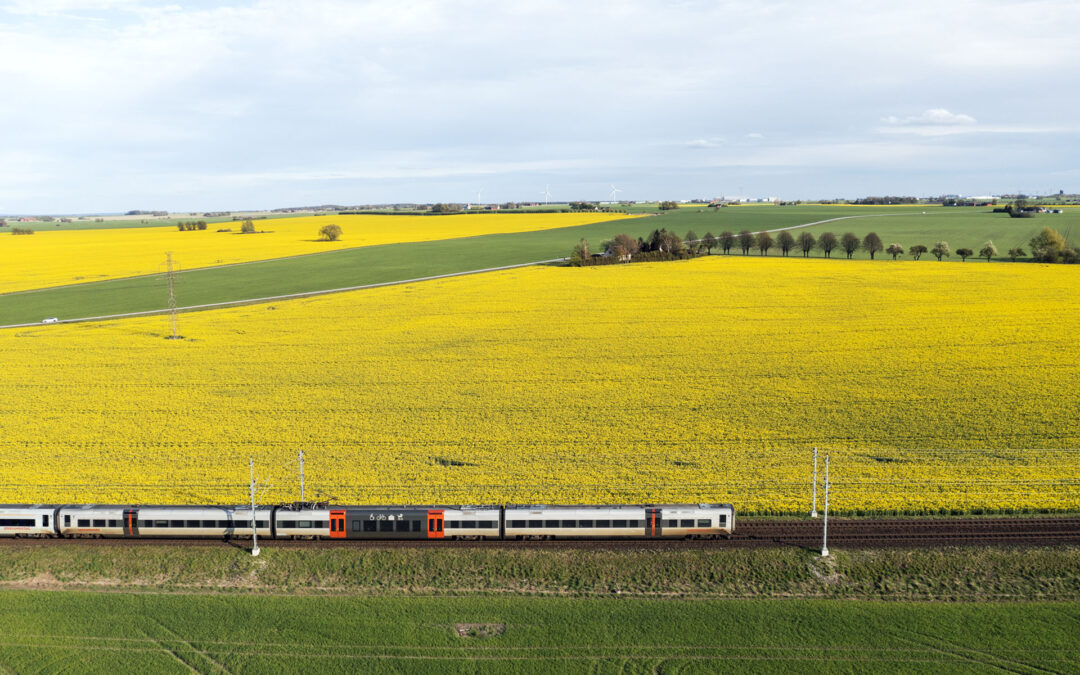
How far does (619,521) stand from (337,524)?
587 inches

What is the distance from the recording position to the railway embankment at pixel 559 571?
33.4 metres

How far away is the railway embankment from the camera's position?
33438 mm

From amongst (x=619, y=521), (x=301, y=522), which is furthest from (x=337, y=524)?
(x=619, y=521)

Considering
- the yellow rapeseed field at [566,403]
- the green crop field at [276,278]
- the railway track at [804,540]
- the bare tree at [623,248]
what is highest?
the bare tree at [623,248]

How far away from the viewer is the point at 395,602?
32406mm

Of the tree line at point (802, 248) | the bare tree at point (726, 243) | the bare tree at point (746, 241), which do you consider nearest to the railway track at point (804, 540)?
the tree line at point (802, 248)

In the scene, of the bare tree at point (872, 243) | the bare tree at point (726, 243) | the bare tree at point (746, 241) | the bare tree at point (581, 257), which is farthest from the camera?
the bare tree at point (726, 243)

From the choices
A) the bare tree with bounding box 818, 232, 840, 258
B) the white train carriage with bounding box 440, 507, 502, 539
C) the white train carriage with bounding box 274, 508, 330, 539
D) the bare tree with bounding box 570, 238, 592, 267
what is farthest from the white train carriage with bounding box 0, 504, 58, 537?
the bare tree with bounding box 818, 232, 840, 258

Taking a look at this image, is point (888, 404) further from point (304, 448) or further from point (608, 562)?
point (304, 448)

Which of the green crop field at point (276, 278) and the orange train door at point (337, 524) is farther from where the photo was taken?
the green crop field at point (276, 278)

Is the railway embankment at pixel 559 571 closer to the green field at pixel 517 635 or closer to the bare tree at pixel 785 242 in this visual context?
the green field at pixel 517 635

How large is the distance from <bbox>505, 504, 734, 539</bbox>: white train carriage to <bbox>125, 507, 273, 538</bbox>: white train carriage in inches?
531

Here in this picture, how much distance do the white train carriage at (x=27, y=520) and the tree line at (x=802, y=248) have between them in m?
120

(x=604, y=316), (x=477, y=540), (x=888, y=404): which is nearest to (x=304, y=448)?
(x=477, y=540)
